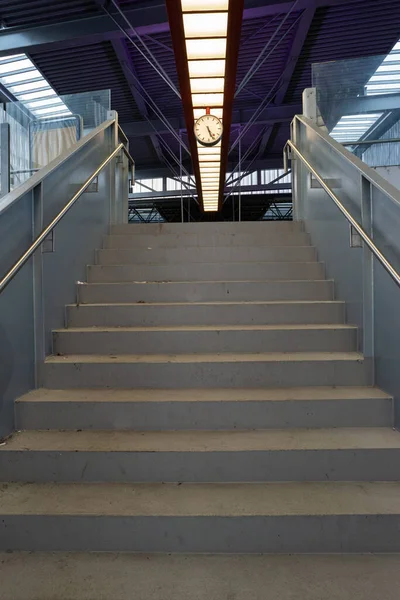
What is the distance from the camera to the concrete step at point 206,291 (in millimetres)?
2697

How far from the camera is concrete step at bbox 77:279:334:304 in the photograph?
2.70 meters

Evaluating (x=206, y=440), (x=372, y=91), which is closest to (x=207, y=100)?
(x=372, y=91)

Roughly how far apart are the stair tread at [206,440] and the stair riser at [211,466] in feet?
0.07

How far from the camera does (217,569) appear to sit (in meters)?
1.33

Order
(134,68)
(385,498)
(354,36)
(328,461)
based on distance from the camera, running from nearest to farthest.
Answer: (385,498), (328,461), (354,36), (134,68)

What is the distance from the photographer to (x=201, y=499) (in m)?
1.50

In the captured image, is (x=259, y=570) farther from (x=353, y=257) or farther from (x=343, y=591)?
(x=353, y=257)

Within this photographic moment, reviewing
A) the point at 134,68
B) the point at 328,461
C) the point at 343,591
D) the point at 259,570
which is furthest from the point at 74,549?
the point at 134,68

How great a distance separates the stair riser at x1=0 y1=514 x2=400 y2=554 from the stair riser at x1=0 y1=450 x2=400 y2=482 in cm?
23

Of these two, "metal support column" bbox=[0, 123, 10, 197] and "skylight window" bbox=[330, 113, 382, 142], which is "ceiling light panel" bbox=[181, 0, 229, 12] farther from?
"metal support column" bbox=[0, 123, 10, 197]

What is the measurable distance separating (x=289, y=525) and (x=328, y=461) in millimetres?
341

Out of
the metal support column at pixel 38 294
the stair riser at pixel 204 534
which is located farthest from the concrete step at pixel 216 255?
the stair riser at pixel 204 534

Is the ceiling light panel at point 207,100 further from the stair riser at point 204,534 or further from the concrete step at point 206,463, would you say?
the stair riser at point 204,534

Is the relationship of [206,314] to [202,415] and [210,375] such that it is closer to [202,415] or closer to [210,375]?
[210,375]
